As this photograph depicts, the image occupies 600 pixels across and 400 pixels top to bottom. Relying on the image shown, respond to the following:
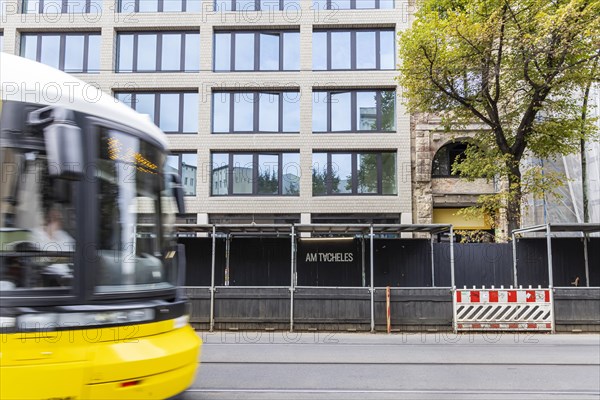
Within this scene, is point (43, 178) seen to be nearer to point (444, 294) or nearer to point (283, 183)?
point (444, 294)

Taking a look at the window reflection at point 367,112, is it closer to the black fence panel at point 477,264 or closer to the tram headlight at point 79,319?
the black fence panel at point 477,264

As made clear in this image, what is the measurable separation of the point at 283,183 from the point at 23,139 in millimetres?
20976

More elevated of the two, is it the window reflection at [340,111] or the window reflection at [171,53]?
the window reflection at [171,53]

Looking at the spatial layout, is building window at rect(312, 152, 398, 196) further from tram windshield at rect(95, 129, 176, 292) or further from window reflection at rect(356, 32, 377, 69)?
tram windshield at rect(95, 129, 176, 292)

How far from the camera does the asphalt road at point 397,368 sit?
691 centimetres

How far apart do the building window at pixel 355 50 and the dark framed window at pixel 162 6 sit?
6.31 meters

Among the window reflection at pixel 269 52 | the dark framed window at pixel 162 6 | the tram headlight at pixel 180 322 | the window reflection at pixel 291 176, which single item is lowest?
the tram headlight at pixel 180 322

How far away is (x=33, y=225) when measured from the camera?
13.8ft

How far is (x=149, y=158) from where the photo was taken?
534 centimetres

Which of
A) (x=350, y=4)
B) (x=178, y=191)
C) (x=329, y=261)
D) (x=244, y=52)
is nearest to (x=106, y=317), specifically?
(x=178, y=191)

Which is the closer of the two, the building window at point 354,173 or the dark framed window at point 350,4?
the building window at point 354,173

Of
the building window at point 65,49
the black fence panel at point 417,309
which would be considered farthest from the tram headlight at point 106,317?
the building window at point 65,49

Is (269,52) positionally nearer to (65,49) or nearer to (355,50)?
(355,50)

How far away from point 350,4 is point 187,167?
1157 centimetres
